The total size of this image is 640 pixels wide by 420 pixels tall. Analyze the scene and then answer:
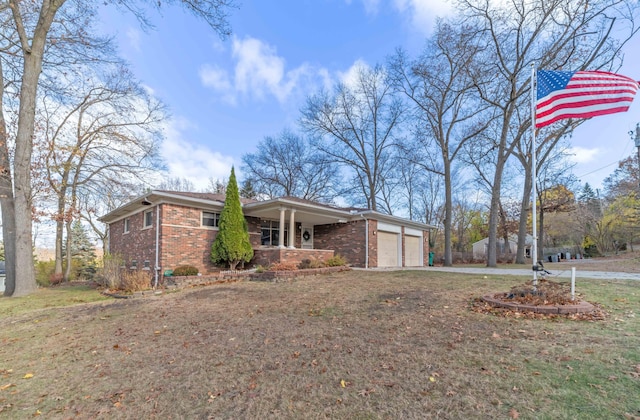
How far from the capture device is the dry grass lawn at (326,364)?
2.62m

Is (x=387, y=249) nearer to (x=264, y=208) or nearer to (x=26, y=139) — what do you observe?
(x=264, y=208)

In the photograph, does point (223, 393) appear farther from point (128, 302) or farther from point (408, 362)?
point (128, 302)

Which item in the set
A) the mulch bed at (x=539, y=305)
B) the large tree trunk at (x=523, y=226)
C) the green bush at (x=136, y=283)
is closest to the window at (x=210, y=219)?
the green bush at (x=136, y=283)

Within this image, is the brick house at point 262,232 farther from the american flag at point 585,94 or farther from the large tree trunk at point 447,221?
the american flag at point 585,94

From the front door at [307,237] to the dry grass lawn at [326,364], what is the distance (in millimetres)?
10611

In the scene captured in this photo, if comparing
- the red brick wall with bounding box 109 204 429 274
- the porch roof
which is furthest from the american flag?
the red brick wall with bounding box 109 204 429 274

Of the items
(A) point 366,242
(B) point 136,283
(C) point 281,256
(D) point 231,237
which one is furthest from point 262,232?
(B) point 136,283

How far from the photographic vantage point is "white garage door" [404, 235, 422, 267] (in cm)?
1855

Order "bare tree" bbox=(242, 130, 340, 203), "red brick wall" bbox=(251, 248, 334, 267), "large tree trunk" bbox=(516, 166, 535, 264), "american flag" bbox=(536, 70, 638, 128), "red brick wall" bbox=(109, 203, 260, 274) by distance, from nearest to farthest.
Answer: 1. "american flag" bbox=(536, 70, 638, 128)
2. "red brick wall" bbox=(109, 203, 260, 274)
3. "red brick wall" bbox=(251, 248, 334, 267)
4. "large tree trunk" bbox=(516, 166, 535, 264)
5. "bare tree" bbox=(242, 130, 340, 203)

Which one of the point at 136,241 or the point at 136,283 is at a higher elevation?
the point at 136,241

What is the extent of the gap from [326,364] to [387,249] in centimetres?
1397

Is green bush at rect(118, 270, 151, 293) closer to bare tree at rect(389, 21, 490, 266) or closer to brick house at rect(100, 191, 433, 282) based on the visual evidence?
brick house at rect(100, 191, 433, 282)

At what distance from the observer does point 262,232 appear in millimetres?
15008

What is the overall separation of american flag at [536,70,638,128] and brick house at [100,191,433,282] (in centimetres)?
891
